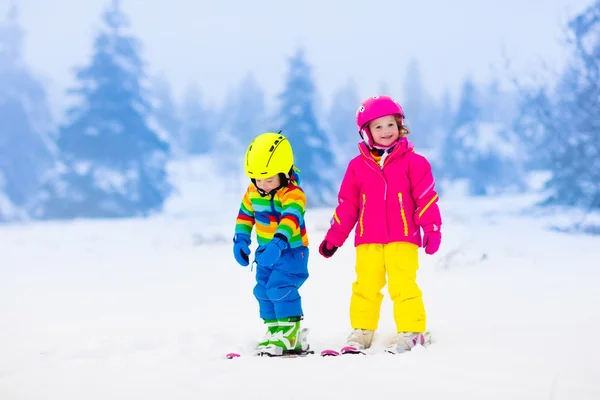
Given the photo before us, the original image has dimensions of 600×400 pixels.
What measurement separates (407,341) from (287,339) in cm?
76

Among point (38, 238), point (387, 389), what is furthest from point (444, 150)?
point (387, 389)

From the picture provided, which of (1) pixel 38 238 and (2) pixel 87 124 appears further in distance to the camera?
(2) pixel 87 124

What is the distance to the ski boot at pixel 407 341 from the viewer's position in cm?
345

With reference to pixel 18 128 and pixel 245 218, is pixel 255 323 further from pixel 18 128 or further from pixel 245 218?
pixel 18 128

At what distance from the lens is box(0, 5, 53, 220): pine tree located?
2389cm

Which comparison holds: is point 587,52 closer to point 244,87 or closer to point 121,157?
point 121,157

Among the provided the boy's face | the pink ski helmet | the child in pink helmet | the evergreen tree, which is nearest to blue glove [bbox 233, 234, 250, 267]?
the boy's face

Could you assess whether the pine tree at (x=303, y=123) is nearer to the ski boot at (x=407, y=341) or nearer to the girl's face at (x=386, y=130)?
the girl's face at (x=386, y=130)

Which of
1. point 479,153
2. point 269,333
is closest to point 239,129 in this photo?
point 479,153

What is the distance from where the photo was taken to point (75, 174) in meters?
19.0

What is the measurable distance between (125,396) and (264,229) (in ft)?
4.88

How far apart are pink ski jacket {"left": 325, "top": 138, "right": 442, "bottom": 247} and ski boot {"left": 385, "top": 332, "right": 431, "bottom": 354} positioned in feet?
1.84

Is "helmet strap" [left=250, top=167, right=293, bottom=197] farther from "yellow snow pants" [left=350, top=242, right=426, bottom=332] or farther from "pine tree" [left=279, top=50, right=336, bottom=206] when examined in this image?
"pine tree" [left=279, top=50, right=336, bottom=206]

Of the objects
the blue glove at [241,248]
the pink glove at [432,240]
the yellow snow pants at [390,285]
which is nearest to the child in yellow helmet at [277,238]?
the blue glove at [241,248]
